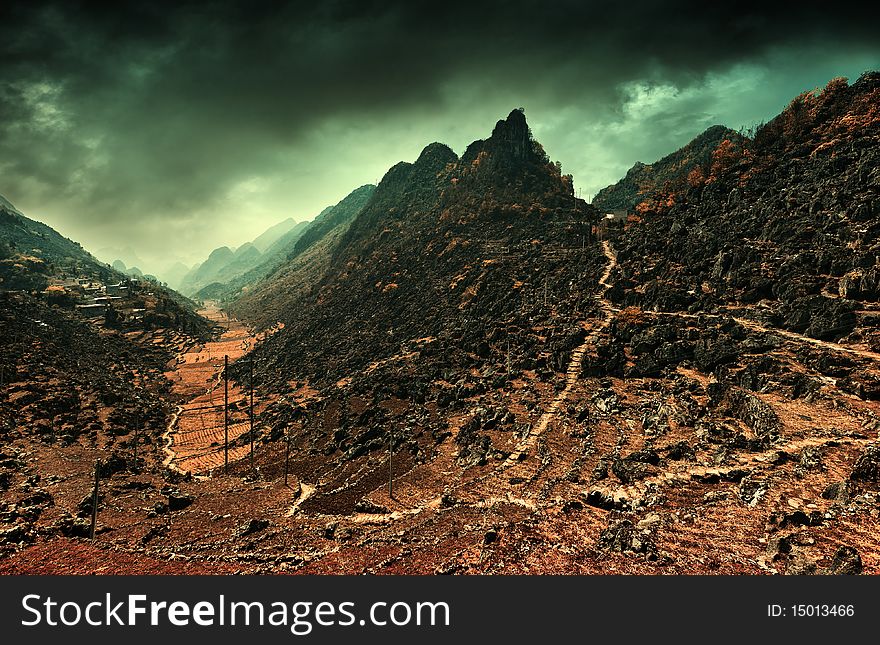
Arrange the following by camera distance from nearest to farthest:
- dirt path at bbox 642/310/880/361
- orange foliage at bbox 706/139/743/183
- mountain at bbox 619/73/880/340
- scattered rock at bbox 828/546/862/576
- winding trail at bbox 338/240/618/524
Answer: scattered rock at bbox 828/546/862/576 < winding trail at bbox 338/240/618/524 < dirt path at bbox 642/310/880/361 < mountain at bbox 619/73/880/340 < orange foliage at bbox 706/139/743/183

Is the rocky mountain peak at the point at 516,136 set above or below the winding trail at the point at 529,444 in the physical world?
above

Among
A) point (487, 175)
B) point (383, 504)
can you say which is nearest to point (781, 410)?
point (383, 504)

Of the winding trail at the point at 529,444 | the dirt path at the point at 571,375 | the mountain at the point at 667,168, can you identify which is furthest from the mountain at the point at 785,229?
the mountain at the point at 667,168

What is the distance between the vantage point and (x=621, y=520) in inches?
699

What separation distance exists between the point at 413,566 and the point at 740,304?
49.6m

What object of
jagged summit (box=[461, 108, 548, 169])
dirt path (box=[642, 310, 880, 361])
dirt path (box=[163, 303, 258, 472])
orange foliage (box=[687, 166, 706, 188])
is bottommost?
dirt path (box=[163, 303, 258, 472])

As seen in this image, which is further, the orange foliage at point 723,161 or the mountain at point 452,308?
the orange foliage at point 723,161

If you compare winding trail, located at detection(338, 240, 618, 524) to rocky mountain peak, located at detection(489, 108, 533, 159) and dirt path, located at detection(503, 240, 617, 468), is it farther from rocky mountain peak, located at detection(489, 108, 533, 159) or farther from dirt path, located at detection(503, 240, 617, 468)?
rocky mountain peak, located at detection(489, 108, 533, 159)

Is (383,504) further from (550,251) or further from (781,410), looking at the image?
(550,251)

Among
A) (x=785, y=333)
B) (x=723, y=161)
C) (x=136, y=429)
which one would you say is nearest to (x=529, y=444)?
(x=785, y=333)

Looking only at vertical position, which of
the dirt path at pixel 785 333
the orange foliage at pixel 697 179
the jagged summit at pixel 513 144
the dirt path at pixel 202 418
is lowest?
the dirt path at pixel 202 418

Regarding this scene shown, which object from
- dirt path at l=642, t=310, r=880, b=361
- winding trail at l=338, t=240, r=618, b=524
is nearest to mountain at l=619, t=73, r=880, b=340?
dirt path at l=642, t=310, r=880, b=361

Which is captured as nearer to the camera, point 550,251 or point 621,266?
point 621,266

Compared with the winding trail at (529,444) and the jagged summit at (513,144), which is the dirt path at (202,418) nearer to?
the winding trail at (529,444)
